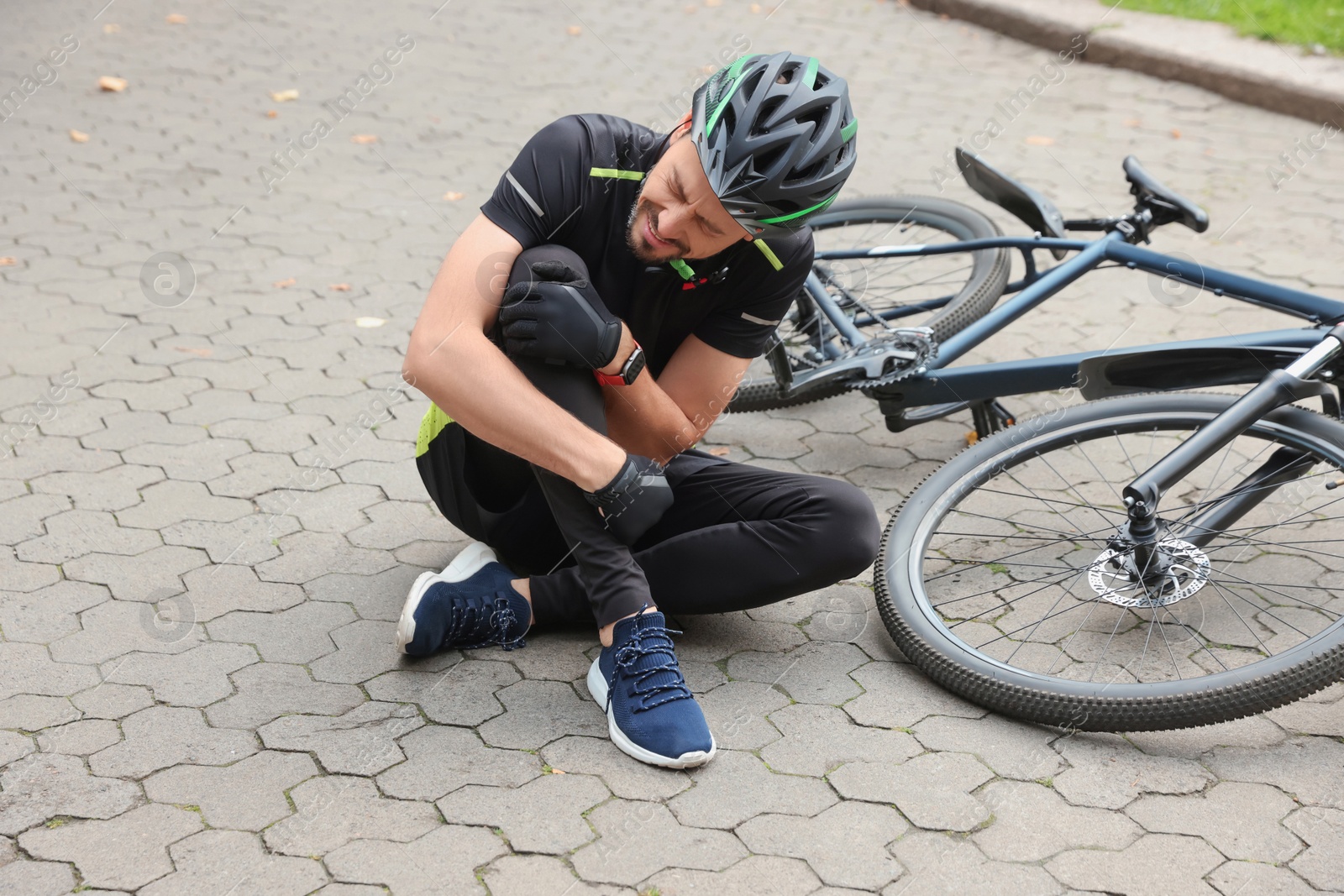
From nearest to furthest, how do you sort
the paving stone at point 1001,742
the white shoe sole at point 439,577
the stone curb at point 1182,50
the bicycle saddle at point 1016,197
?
the paving stone at point 1001,742, the white shoe sole at point 439,577, the bicycle saddle at point 1016,197, the stone curb at point 1182,50

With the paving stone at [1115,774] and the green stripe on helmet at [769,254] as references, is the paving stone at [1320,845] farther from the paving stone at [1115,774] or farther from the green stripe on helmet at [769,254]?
the green stripe on helmet at [769,254]

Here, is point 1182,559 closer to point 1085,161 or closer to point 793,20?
point 1085,161

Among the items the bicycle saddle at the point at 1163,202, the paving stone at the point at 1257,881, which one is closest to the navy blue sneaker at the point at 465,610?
the paving stone at the point at 1257,881

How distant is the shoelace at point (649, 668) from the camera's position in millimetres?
2773

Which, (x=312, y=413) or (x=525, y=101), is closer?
(x=312, y=413)

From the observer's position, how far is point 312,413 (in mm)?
4344

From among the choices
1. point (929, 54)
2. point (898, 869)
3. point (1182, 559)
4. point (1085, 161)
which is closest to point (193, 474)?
point (898, 869)

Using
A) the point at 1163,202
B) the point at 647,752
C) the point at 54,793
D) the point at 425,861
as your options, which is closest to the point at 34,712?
the point at 54,793

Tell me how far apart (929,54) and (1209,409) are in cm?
647

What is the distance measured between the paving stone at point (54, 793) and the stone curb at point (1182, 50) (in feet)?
24.6

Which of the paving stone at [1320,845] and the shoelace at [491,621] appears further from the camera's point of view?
the shoelace at [491,621]

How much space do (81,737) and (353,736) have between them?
23.7 inches

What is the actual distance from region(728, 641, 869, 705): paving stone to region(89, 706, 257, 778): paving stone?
1.19 metres

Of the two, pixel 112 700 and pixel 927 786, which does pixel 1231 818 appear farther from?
pixel 112 700
